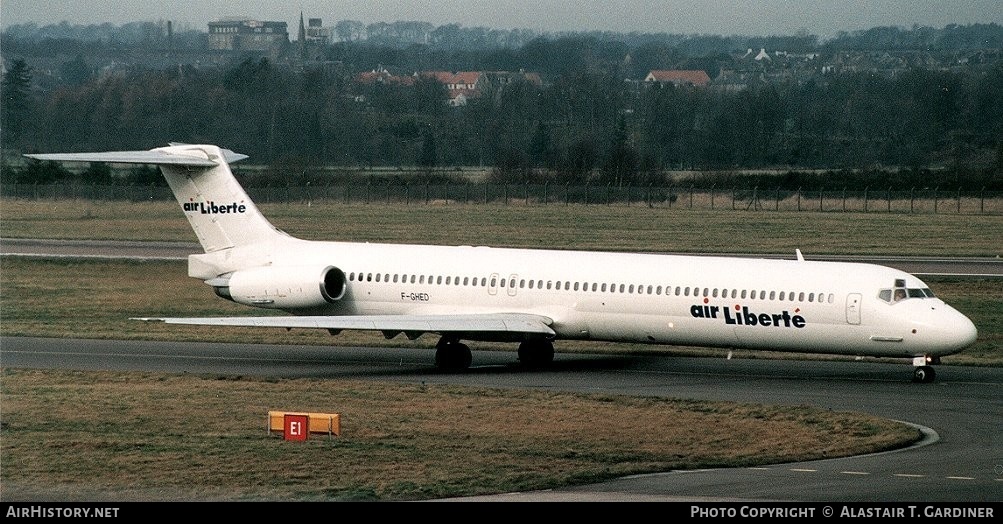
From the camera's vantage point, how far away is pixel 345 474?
23984 mm

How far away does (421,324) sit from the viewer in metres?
36.8

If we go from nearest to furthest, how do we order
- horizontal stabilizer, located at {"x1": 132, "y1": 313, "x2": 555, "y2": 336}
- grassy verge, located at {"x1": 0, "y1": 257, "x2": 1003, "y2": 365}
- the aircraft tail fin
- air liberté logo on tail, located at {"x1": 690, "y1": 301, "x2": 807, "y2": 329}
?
air liberté logo on tail, located at {"x1": 690, "y1": 301, "x2": 807, "y2": 329} → horizontal stabilizer, located at {"x1": 132, "y1": 313, "x2": 555, "y2": 336} → the aircraft tail fin → grassy verge, located at {"x1": 0, "y1": 257, "x2": 1003, "y2": 365}

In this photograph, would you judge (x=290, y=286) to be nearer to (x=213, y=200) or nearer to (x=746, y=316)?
(x=213, y=200)

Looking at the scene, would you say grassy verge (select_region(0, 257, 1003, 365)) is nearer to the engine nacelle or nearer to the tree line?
the engine nacelle

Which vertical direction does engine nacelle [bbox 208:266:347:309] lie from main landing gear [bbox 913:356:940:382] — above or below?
above

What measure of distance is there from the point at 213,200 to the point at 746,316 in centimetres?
1511

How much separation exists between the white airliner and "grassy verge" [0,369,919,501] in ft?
13.1

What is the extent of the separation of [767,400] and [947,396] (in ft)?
12.5

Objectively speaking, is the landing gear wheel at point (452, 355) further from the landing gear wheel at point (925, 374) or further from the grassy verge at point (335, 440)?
the landing gear wheel at point (925, 374)

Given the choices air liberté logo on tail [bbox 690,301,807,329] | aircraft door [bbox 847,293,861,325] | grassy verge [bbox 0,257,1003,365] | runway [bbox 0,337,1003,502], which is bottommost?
grassy verge [bbox 0,257,1003,365]

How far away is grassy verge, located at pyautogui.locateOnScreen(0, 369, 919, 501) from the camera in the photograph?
917 inches

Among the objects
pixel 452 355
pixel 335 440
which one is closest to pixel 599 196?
pixel 452 355

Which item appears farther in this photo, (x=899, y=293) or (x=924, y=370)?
(x=899, y=293)

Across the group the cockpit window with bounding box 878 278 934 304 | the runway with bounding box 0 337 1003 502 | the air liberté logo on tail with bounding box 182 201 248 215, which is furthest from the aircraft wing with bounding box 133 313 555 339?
the cockpit window with bounding box 878 278 934 304
